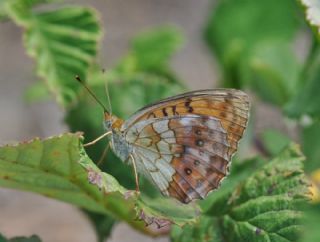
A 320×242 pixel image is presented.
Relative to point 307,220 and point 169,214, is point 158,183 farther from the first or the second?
point 307,220

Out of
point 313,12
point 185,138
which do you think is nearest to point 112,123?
point 185,138

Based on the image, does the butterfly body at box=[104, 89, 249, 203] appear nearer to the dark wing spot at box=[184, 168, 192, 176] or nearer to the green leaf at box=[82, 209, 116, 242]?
the dark wing spot at box=[184, 168, 192, 176]

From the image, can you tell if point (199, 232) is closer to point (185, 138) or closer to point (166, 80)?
point (185, 138)

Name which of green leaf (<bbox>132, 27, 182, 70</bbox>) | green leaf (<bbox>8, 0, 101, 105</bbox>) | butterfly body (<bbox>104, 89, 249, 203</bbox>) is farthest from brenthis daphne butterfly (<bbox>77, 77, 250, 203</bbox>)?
green leaf (<bbox>132, 27, 182, 70</bbox>)

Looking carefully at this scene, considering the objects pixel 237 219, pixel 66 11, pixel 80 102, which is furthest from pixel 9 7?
pixel 237 219

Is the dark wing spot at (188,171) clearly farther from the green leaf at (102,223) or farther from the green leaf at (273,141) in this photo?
the green leaf at (273,141)

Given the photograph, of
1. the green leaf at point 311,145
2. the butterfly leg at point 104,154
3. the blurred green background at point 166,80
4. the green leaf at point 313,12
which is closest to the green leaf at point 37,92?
the blurred green background at point 166,80

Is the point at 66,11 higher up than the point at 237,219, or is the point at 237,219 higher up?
the point at 66,11
